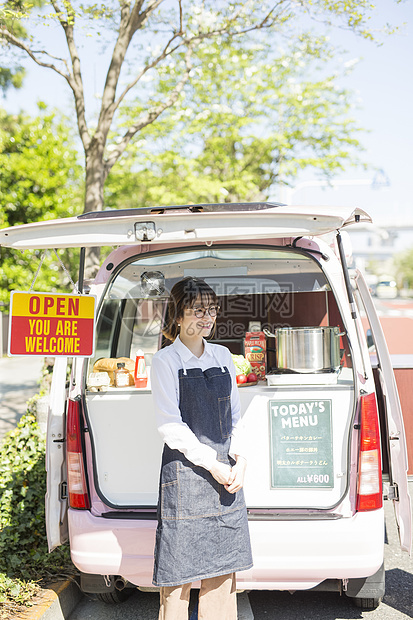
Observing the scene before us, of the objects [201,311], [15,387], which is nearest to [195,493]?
[201,311]

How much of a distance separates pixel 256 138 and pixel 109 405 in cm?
1523

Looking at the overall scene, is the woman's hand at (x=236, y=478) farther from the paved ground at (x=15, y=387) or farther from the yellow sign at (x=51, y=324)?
the paved ground at (x=15, y=387)

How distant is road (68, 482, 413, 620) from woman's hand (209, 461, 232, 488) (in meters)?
1.36

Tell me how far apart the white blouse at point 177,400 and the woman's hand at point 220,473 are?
0.08 feet

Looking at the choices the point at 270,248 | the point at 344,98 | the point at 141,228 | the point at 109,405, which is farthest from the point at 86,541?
the point at 344,98

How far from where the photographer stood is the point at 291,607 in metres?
3.76

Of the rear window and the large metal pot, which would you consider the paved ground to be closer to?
the rear window

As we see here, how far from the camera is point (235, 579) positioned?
293 cm

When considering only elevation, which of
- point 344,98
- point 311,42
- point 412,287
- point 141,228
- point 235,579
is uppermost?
point 412,287

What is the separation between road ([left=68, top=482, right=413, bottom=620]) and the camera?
362 cm

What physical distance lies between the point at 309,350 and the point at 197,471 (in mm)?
1059

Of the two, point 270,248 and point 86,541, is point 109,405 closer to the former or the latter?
point 86,541

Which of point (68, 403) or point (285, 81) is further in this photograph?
point (285, 81)

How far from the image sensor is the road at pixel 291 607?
362cm
